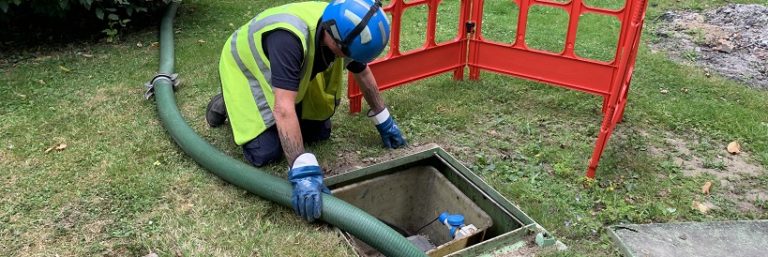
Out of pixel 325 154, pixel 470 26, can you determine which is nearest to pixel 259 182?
pixel 325 154

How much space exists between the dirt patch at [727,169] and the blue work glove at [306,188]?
7.58 ft

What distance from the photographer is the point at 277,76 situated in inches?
122

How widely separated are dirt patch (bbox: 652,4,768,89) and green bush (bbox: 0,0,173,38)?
17.0 feet

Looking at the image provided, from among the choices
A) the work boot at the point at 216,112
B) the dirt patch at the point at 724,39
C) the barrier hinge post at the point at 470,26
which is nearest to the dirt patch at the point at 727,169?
the barrier hinge post at the point at 470,26

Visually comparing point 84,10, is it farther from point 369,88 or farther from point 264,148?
point 369,88

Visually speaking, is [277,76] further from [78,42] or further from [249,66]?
[78,42]

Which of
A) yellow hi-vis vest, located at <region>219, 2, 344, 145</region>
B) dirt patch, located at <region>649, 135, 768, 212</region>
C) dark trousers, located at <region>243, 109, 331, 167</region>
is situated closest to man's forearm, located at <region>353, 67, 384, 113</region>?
yellow hi-vis vest, located at <region>219, 2, 344, 145</region>

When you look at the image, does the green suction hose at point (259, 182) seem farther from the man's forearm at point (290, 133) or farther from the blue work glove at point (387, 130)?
the blue work glove at point (387, 130)

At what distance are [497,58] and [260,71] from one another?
2.22m

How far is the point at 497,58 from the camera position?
4941 mm

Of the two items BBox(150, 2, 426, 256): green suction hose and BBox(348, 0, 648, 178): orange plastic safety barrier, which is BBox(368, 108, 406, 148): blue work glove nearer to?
BBox(348, 0, 648, 178): orange plastic safety barrier

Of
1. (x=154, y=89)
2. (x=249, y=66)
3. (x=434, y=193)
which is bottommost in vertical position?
(x=434, y=193)

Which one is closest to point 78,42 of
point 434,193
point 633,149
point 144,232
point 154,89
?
point 154,89

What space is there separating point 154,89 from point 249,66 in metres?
1.40
